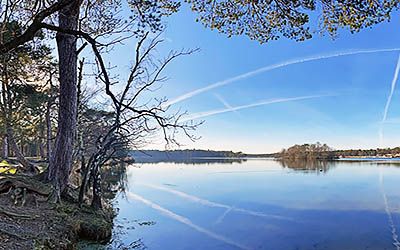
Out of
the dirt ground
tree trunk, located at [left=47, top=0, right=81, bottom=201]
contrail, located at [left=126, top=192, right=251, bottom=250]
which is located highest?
tree trunk, located at [left=47, top=0, right=81, bottom=201]

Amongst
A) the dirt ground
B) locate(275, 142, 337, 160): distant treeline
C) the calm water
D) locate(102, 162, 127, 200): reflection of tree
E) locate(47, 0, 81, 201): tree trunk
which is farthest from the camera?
locate(275, 142, 337, 160): distant treeline

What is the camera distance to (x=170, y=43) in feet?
29.9

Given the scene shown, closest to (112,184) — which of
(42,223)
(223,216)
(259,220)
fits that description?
(223,216)

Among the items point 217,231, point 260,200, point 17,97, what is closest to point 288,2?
point 217,231

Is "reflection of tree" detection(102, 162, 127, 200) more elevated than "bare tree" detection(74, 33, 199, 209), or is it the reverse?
"bare tree" detection(74, 33, 199, 209)

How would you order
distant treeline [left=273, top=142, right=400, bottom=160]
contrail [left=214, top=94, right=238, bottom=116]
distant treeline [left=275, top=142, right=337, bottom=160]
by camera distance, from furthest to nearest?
distant treeline [left=273, top=142, right=400, bottom=160] < distant treeline [left=275, top=142, right=337, bottom=160] < contrail [left=214, top=94, right=238, bottom=116]

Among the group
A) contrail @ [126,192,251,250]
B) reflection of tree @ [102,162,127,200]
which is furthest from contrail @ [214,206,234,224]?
reflection of tree @ [102,162,127,200]

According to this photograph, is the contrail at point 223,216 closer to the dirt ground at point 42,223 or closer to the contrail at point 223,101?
the dirt ground at point 42,223

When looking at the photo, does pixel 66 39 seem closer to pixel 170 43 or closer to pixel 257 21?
pixel 170 43

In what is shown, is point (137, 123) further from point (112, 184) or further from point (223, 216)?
point (112, 184)

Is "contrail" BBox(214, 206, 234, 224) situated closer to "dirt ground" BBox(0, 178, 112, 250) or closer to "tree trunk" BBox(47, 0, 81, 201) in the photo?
"dirt ground" BBox(0, 178, 112, 250)

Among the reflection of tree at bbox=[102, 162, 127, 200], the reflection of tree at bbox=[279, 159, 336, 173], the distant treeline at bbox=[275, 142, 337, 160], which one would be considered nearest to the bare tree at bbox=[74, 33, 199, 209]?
the reflection of tree at bbox=[102, 162, 127, 200]

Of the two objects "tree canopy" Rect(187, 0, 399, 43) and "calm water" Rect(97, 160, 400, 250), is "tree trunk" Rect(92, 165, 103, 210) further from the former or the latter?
"tree canopy" Rect(187, 0, 399, 43)

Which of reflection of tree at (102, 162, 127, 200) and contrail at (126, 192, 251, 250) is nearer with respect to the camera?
contrail at (126, 192, 251, 250)
